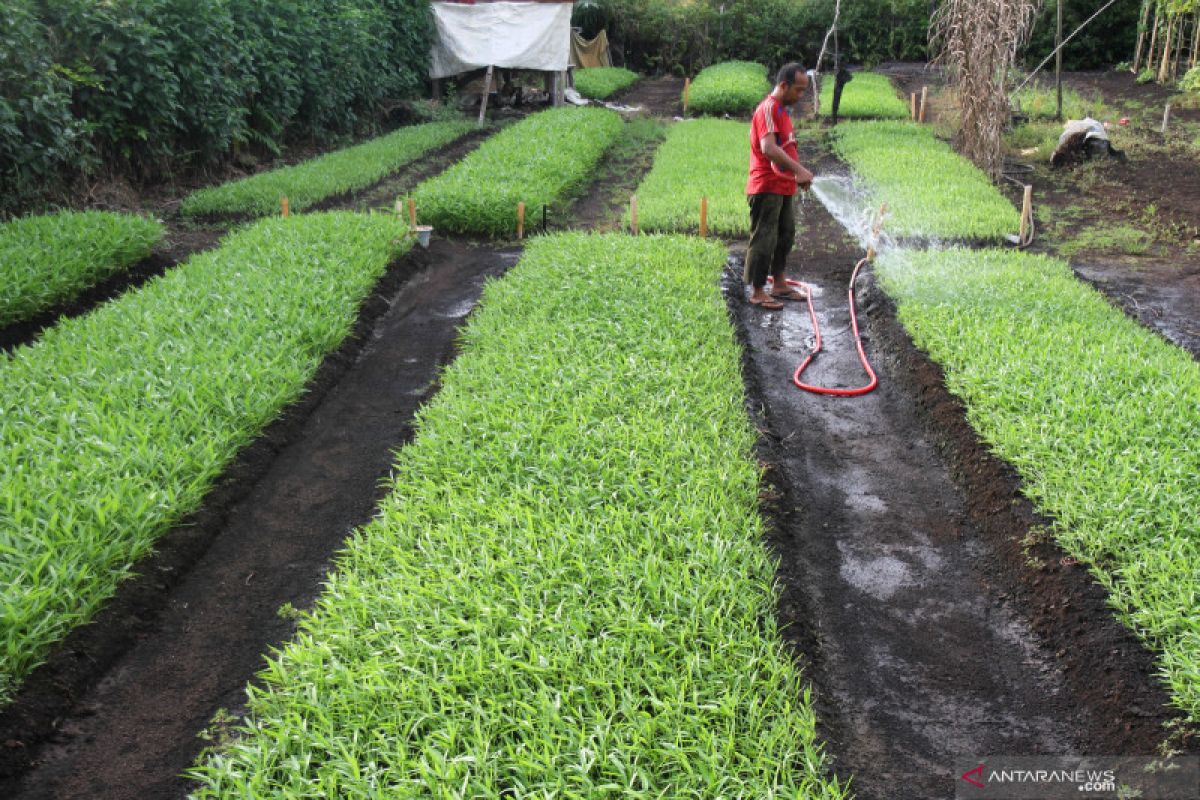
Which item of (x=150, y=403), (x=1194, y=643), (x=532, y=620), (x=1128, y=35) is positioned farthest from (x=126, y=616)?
(x=1128, y=35)

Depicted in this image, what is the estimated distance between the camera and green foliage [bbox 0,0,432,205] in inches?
355

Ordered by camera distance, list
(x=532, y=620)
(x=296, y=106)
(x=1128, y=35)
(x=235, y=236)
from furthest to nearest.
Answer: (x=1128, y=35)
(x=296, y=106)
(x=235, y=236)
(x=532, y=620)

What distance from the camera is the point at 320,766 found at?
8.79ft

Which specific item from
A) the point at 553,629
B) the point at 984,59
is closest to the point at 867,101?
the point at 984,59

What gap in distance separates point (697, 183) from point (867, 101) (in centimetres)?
901

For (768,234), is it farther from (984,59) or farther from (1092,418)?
(984,59)

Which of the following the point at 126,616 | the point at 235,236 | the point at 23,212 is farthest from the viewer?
the point at 23,212

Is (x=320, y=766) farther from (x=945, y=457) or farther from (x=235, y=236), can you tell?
(x=235, y=236)

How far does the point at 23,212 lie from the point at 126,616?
288 inches

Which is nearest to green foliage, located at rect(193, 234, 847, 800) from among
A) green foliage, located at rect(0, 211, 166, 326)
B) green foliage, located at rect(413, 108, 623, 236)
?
green foliage, located at rect(0, 211, 166, 326)

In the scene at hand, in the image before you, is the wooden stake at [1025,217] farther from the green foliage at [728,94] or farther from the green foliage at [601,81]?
the green foliage at [601,81]

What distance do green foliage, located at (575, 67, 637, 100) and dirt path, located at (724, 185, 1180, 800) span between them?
17.2 meters

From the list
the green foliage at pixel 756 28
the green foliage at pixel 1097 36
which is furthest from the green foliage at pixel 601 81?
the green foliage at pixel 1097 36

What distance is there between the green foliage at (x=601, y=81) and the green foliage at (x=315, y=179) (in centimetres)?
708
